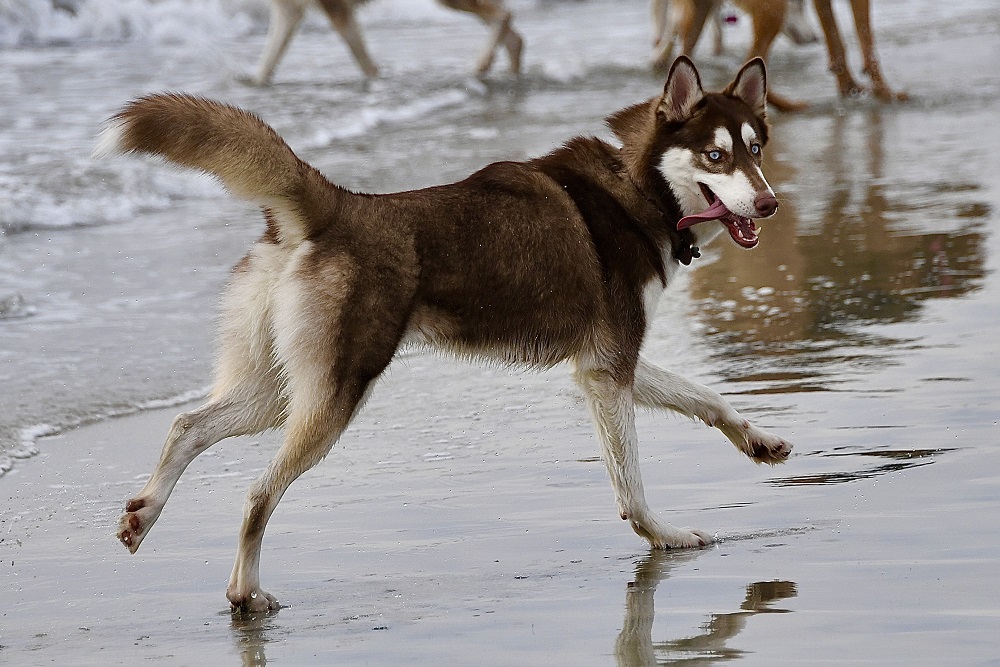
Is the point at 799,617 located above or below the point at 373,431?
above

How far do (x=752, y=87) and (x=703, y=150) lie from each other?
41cm

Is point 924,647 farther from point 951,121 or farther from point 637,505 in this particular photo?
point 951,121

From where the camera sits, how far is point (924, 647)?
322cm

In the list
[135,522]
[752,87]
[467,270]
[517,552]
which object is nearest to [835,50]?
[752,87]

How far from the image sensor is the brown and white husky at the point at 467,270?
159 inches

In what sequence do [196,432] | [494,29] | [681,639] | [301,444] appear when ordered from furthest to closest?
[494,29]
[196,432]
[301,444]
[681,639]

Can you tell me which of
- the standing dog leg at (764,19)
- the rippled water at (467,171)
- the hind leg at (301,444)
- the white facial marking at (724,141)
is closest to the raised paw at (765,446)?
the rippled water at (467,171)

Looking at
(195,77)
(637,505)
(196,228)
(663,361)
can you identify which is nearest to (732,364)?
(663,361)

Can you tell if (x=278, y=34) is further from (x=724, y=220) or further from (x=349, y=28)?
(x=724, y=220)

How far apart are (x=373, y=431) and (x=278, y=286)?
5.27 feet

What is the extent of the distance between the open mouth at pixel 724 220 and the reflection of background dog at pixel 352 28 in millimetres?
11607

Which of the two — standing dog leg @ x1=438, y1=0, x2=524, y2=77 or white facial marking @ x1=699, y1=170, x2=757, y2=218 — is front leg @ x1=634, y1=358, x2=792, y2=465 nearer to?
white facial marking @ x1=699, y1=170, x2=757, y2=218

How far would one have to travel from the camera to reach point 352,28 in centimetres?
1614

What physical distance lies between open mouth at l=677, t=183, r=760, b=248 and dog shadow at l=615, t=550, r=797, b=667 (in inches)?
48.3
